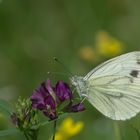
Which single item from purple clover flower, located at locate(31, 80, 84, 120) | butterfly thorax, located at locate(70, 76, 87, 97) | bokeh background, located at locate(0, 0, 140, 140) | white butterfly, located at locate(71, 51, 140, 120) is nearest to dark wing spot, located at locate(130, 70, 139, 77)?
white butterfly, located at locate(71, 51, 140, 120)

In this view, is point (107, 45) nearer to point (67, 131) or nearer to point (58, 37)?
point (58, 37)

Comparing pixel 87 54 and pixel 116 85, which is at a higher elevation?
pixel 116 85

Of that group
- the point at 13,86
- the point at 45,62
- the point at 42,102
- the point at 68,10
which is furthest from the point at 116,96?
the point at 68,10

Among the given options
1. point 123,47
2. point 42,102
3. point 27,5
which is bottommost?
point 123,47

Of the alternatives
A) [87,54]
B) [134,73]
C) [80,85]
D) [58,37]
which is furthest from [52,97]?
[58,37]

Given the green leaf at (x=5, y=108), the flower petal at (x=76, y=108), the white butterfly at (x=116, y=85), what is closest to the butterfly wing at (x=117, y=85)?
the white butterfly at (x=116, y=85)

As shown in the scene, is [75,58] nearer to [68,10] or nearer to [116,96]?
[68,10]
